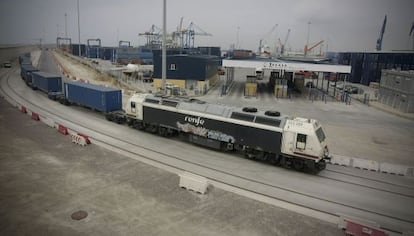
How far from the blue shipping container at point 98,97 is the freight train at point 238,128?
4.06 meters

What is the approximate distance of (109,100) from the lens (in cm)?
3362

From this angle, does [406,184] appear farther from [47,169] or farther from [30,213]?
[47,169]

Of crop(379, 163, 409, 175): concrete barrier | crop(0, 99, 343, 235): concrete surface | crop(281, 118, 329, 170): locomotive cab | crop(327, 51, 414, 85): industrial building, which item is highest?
crop(327, 51, 414, 85): industrial building

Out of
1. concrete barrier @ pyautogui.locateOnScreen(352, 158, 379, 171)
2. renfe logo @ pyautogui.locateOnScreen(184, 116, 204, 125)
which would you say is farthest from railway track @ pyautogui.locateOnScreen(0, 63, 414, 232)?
renfe logo @ pyautogui.locateOnScreen(184, 116, 204, 125)

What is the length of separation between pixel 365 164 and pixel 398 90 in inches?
1344

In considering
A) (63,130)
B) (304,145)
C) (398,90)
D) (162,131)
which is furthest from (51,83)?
(398,90)

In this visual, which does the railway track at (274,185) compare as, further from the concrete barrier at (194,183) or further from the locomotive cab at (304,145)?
the concrete barrier at (194,183)

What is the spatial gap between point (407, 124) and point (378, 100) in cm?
1798

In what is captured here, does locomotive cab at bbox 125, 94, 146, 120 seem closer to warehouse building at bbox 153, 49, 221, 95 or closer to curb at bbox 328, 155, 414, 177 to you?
curb at bbox 328, 155, 414, 177

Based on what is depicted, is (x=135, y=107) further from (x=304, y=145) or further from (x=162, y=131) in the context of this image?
(x=304, y=145)

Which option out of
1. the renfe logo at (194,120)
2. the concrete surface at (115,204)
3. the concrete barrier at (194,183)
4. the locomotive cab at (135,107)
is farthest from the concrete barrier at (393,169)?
the locomotive cab at (135,107)

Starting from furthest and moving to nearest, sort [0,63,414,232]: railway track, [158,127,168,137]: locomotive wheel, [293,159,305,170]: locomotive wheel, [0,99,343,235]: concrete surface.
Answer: [158,127,168,137]: locomotive wheel < [293,159,305,170]: locomotive wheel < [0,63,414,232]: railway track < [0,99,343,235]: concrete surface

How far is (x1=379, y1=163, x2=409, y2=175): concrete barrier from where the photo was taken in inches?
852

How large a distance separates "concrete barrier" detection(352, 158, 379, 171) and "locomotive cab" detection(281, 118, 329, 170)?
3778mm
